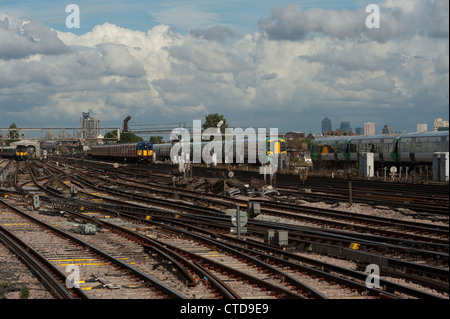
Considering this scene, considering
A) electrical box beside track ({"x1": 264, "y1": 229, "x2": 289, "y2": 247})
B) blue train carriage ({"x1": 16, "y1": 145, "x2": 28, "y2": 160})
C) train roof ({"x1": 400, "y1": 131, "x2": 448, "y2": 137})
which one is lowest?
Result: electrical box beside track ({"x1": 264, "y1": 229, "x2": 289, "y2": 247})

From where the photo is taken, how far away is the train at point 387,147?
1561 inches

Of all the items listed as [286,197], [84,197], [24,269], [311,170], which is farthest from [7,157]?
[24,269]

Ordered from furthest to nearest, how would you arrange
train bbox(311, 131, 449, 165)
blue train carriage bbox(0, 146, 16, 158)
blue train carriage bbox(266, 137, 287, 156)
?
blue train carriage bbox(0, 146, 16, 158), blue train carriage bbox(266, 137, 287, 156), train bbox(311, 131, 449, 165)

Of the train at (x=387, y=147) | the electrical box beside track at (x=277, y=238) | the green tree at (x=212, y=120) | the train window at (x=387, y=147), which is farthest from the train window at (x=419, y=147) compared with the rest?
the green tree at (x=212, y=120)

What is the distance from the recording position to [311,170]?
177 ft

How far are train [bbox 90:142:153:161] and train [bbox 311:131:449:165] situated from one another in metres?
27.2

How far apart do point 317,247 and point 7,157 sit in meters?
117

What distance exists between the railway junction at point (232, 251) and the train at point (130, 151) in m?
48.9

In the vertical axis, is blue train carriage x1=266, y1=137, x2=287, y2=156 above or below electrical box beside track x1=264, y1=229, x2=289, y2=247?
above

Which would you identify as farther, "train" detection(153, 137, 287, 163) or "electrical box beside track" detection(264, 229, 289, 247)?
"train" detection(153, 137, 287, 163)

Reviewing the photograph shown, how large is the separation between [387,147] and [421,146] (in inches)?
160

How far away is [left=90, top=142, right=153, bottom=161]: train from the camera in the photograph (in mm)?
76000

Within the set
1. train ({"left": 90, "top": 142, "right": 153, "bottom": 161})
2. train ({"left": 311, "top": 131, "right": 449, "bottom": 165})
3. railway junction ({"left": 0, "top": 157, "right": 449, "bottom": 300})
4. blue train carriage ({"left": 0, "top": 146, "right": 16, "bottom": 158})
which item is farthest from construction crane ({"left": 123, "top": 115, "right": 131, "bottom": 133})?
railway junction ({"left": 0, "top": 157, "right": 449, "bottom": 300})

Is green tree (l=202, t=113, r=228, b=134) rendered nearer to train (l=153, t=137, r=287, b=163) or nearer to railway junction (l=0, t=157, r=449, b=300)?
train (l=153, t=137, r=287, b=163)
